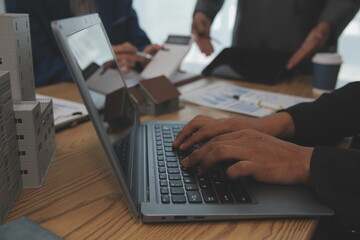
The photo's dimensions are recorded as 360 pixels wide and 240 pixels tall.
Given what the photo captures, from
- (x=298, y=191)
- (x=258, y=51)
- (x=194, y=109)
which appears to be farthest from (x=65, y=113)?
(x=258, y=51)

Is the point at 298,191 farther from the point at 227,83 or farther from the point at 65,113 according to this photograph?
the point at 227,83

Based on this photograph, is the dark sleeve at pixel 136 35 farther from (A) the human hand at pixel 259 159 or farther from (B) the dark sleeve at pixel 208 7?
(A) the human hand at pixel 259 159

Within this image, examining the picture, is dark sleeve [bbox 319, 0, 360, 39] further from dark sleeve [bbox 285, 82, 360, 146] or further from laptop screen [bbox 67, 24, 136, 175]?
laptop screen [bbox 67, 24, 136, 175]

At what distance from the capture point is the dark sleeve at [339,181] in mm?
506

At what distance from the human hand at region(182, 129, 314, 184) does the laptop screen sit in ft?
0.46

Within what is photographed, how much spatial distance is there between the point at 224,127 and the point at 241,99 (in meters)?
0.42

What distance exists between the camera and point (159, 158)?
65 cm

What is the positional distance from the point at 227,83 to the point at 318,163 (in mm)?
771

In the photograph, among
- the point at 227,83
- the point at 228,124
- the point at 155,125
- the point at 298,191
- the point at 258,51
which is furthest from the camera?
the point at 258,51

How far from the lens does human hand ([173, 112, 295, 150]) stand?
0.67 m

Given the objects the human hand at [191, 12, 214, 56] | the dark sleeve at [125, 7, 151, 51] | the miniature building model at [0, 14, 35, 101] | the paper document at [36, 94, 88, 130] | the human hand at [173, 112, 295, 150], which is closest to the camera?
the miniature building model at [0, 14, 35, 101]

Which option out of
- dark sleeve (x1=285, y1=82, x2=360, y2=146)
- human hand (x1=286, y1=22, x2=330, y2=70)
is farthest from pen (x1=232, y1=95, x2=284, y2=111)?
human hand (x1=286, y1=22, x2=330, y2=70)

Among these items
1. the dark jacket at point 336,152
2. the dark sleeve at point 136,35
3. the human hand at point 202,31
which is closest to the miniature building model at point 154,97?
the dark jacket at point 336,152

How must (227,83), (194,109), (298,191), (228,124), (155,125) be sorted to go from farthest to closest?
(227,83) < (194,109) < (155,125) < (228,124) < (298,191)
